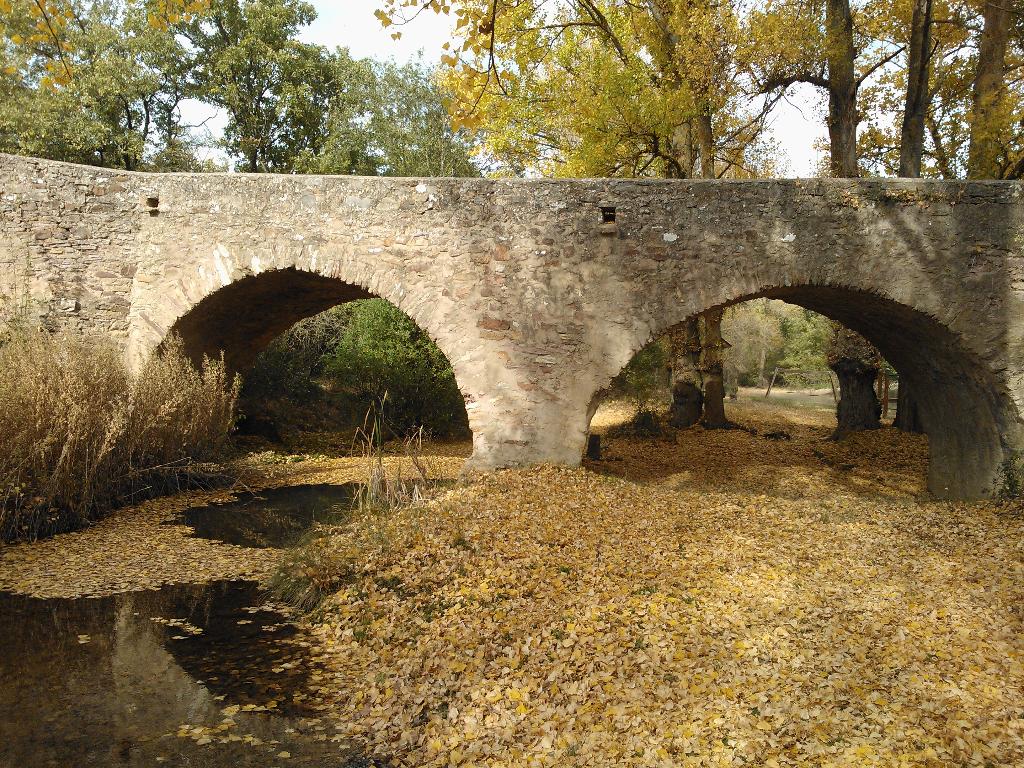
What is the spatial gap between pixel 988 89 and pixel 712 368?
5902 millimetres

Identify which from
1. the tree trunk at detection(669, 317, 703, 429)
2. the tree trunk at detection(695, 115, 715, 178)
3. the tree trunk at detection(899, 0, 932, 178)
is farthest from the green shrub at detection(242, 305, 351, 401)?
the tree trunk at detection(899, 0, 932, 178)

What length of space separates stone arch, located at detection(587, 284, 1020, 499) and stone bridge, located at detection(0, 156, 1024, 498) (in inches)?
1.1

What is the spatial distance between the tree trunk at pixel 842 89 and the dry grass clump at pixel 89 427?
9.13 metres

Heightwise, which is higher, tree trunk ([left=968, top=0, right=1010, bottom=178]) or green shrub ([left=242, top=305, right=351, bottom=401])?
tree trunk ([left=968, top=0, right=1010, bottom=178])

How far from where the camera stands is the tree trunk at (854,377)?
454 inches

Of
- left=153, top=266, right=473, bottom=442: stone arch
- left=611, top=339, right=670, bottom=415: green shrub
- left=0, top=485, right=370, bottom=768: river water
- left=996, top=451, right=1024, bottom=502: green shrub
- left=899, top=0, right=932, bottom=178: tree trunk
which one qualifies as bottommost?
left=0, top=485, right=370, bottom=768: river water

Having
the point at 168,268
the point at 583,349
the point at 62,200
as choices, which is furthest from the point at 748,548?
the point at 62,200

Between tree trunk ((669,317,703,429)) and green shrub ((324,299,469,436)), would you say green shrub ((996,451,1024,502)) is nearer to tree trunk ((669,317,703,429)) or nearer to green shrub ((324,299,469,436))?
tree trunk ((669,317,703,429))

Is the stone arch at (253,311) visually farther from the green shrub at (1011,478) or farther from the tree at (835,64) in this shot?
the tree at (835,64)

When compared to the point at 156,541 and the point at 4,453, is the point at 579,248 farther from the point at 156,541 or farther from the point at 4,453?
the point at 4,453

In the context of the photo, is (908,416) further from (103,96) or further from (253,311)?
(103,96)

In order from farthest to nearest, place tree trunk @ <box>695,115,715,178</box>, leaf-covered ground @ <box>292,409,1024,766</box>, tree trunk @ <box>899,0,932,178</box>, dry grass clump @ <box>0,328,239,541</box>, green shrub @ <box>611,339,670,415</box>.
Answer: green shrub @ <box>611,339,670,415</box>, tree trunk @ <box>695,115,715,178</box>, tree trunk @ <box>899,0,932,178</box>, dry grass clump @ <box>0,328,239,541</box>, leaf-covered ground @ <box>292,409,1024,766</box>

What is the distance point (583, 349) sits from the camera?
7.61 m

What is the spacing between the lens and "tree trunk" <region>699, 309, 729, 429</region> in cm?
1315
